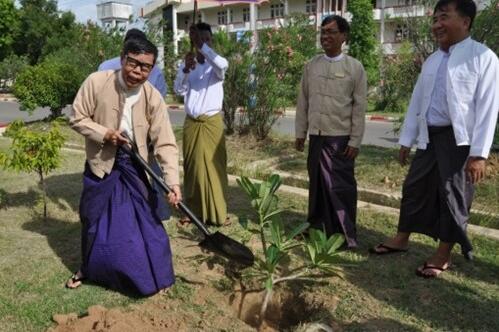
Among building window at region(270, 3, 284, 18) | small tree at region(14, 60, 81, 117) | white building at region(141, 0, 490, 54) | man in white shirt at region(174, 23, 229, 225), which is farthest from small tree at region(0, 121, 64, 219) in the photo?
building window at region(270, 3, 284, 18)

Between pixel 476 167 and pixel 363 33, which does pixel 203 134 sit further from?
pixel 363 33

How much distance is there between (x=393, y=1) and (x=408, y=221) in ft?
102

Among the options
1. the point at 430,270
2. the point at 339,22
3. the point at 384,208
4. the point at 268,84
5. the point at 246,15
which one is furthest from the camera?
the point at 246,15

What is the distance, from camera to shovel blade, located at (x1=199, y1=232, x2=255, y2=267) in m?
3.16

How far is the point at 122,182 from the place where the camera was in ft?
10.3

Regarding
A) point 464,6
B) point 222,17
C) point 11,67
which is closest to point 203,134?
point 464,6

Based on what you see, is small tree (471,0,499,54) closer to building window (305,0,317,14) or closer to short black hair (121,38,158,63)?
short black hair (121,38,158,63)

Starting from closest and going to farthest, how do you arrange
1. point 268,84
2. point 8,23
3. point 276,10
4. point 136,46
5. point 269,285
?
point 269,285
point 136,46
point 268,84
point 8,23
point 276,10

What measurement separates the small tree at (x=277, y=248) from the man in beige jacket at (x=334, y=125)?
54 centimetres

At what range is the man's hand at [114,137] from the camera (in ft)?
9.69

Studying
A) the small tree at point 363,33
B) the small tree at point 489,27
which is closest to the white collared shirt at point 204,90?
the small tree at point 489,27

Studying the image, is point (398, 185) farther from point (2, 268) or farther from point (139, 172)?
point (2, 268)

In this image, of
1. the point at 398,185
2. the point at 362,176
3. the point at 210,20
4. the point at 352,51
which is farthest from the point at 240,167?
the point at 210,20

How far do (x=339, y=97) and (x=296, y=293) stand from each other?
1425mm
